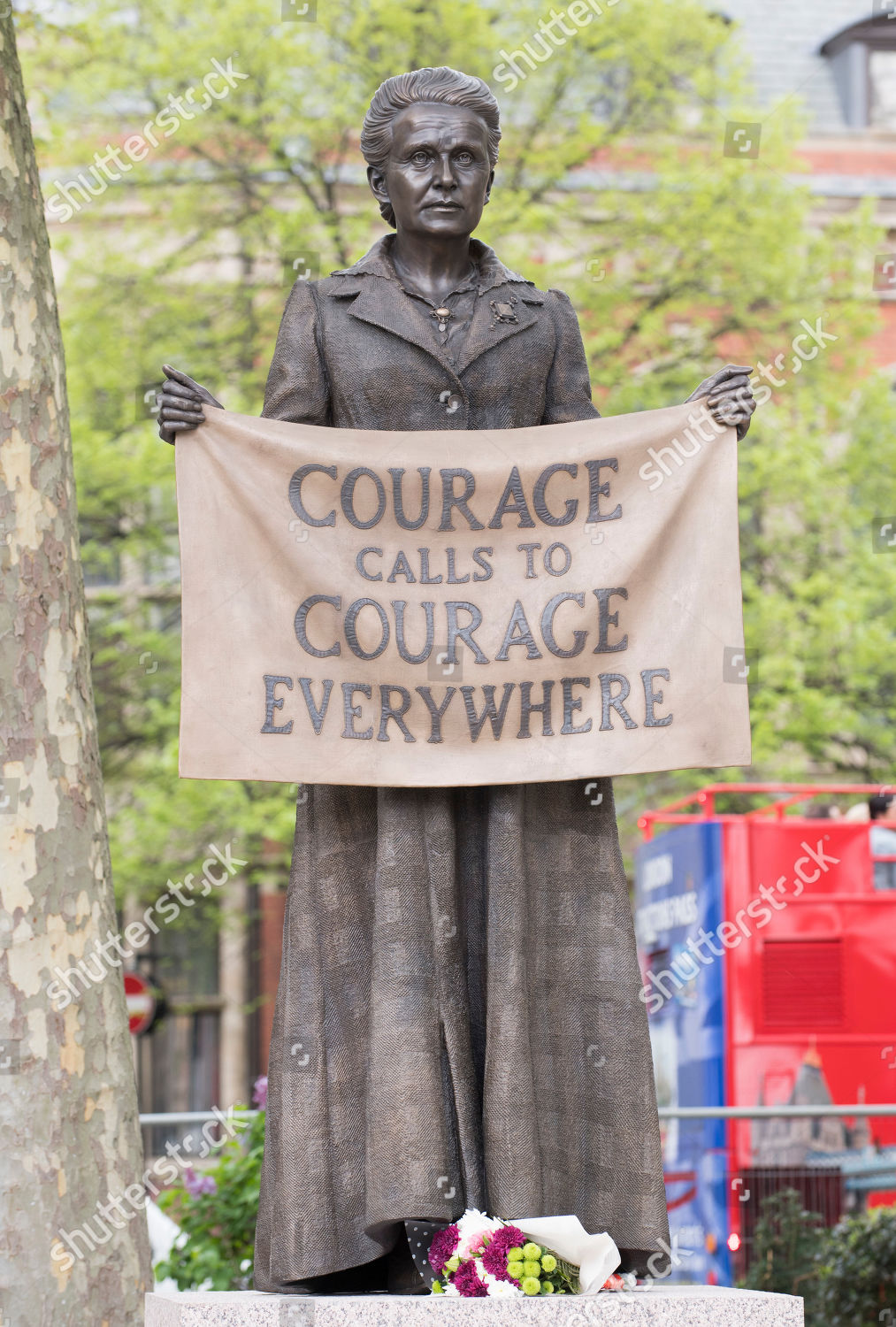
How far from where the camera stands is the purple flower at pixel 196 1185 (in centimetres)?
782

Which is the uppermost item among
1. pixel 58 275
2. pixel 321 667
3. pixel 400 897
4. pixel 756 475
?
pixel 58 275

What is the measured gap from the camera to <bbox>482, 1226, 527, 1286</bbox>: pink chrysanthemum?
12.5 ft

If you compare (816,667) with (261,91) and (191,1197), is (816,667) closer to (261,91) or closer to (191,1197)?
(261,91)

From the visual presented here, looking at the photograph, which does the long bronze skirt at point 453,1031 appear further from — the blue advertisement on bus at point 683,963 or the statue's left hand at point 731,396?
the blue advertisement on bus at point 683,963

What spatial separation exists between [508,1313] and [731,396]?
7.61ft

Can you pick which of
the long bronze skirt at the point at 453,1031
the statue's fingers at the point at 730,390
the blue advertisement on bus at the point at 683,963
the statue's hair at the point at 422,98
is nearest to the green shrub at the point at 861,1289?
the blue advertisement on bus at the point at 683,963

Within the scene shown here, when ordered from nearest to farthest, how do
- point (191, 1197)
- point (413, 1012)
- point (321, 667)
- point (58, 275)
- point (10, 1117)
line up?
point (413, 1012)
point (321, 667)
point (10, 1117)
point (191, 1197)
point (58, 275)

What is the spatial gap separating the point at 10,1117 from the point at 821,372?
53.1ft

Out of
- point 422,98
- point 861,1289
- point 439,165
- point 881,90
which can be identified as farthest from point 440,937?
point 881,90

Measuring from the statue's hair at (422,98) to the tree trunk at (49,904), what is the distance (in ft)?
8.31

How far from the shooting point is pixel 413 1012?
4.29 meters

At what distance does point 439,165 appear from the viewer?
15.2 feet

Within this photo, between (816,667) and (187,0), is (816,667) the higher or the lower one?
the lower one

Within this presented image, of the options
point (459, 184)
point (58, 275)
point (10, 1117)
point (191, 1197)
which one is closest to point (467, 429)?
point (459, 184)
